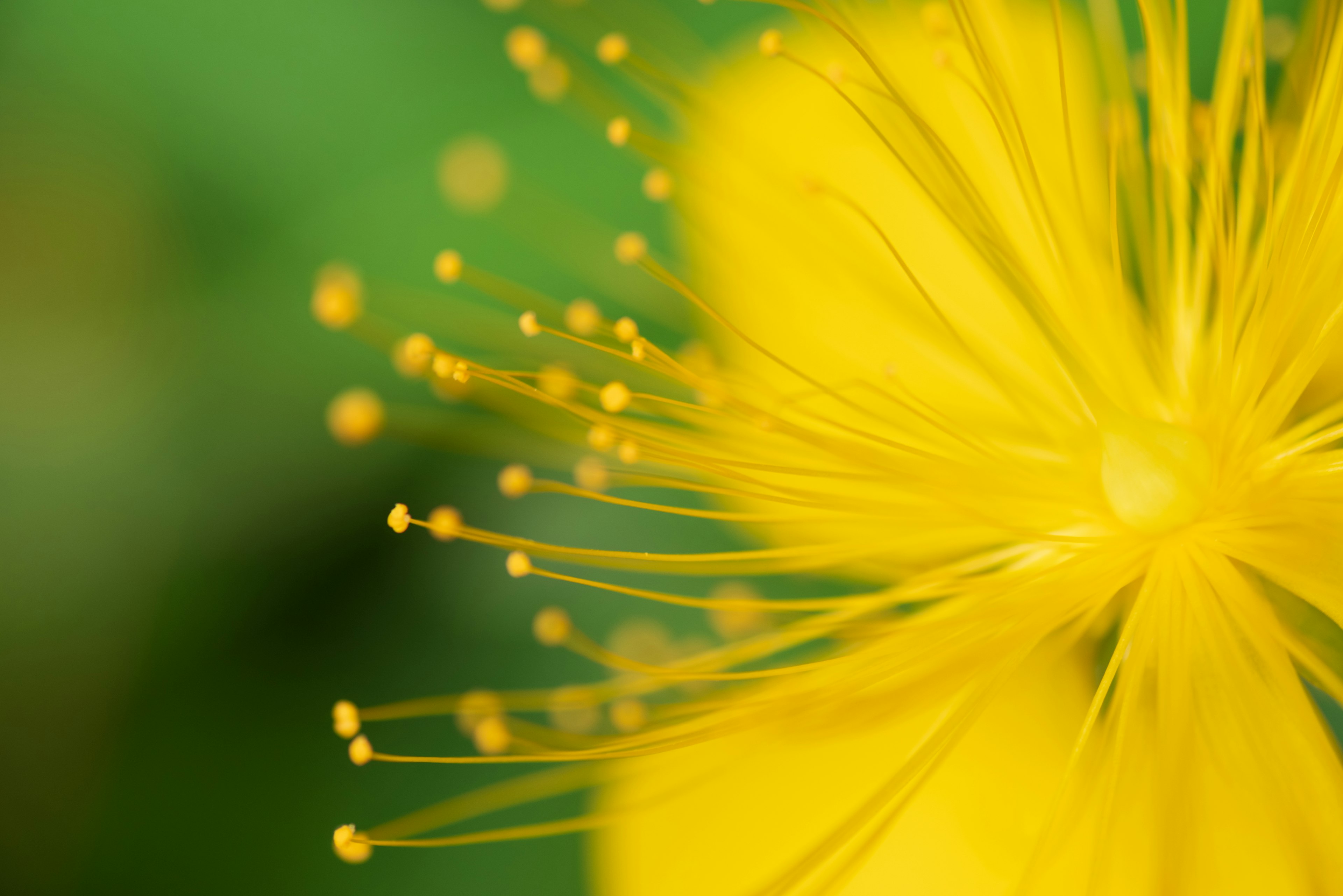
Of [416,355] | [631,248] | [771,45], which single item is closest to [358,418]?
[416,355]

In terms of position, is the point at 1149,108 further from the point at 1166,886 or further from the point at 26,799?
the point at 26,799

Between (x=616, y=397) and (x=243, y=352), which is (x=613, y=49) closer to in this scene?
(x=616, y=397)

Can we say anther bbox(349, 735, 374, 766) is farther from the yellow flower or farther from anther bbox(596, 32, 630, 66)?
anther bbox(596, 32, 630, 66)

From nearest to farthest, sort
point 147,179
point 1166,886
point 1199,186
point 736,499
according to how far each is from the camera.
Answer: point 1166,886, point 1199,186, point 736,499, point 147,179

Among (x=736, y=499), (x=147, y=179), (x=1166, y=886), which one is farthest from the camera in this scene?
(x=147, y=179)

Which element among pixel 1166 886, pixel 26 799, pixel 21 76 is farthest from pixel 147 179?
pixel 1166 886

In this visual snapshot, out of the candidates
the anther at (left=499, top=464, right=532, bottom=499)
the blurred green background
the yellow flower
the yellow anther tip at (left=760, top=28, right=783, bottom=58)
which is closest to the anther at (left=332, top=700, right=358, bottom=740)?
the yellow flower
